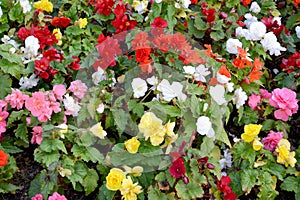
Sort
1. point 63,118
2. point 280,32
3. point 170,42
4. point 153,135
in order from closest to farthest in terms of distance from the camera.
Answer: point 153,135, point 63,118, point 170,42, point 280,32

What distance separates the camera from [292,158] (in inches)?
118

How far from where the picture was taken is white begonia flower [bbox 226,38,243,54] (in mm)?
3400

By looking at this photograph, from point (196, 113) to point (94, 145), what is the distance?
23.1 inches

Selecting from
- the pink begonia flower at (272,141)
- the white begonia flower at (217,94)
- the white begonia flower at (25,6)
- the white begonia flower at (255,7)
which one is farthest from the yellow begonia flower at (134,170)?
the white begonia flower at (255,7)

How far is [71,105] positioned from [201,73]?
2.46 feet

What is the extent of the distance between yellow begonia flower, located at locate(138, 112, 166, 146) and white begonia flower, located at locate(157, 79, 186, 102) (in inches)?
6.5

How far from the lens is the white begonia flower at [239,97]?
313cm

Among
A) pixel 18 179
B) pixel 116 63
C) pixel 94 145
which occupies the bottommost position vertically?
pixel 18 179

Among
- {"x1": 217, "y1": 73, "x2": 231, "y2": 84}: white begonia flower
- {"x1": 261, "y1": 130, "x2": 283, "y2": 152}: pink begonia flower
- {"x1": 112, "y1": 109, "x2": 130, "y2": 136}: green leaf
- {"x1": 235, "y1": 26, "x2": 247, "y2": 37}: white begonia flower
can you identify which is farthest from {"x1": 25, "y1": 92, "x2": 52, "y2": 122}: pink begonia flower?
{"x1": 235, "y1": 26, "x2": 247, "y2": 37}: white begonia flower

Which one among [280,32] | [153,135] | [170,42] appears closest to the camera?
[153,135]

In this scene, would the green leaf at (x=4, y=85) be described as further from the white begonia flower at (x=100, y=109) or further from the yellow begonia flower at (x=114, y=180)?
the yellow begonia flower at (x=114, y=180)

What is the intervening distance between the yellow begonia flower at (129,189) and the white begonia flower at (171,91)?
1.53 feet

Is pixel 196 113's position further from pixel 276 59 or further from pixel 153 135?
pixel 276 59

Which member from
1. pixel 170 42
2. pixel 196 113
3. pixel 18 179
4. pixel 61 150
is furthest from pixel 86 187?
pixel 170 42
